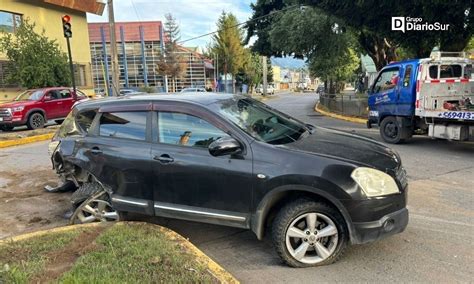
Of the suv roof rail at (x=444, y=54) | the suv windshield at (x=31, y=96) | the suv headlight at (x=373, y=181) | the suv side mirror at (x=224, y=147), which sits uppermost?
the suv roof rail at (x=444, y=54)

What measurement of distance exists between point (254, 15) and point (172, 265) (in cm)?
2919

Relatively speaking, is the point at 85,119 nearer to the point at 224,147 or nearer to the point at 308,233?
the point at 224,147

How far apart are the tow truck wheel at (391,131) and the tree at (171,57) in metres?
37.5

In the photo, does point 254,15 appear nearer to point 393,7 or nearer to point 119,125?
point 393,7

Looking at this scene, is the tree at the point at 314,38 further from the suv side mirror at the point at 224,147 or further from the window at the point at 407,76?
the suv side mirror at the point at 224,147

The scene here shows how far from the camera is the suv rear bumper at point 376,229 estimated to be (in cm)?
384

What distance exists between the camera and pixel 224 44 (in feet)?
178

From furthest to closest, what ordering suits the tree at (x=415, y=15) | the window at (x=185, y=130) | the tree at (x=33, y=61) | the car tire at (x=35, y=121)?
the tree at (x=33, y=61) < the car tire at (x=35, y=121) < the tree at (x=415, y=15) < the window at (x=185, y=130)

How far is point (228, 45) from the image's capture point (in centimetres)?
5447

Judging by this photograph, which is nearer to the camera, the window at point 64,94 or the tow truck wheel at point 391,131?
the tow truck wheel at point 391,131

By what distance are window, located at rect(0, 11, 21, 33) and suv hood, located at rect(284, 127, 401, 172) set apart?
2383 centimetres

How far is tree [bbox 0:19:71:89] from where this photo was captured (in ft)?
64.5

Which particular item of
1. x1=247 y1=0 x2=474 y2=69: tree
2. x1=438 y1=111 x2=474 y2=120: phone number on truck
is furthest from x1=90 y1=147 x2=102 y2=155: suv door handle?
x1=247 y1=0 x2=474 y2=69: tree

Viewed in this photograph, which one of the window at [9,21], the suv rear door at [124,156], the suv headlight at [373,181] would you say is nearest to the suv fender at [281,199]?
the suv headlight at [373,181]
